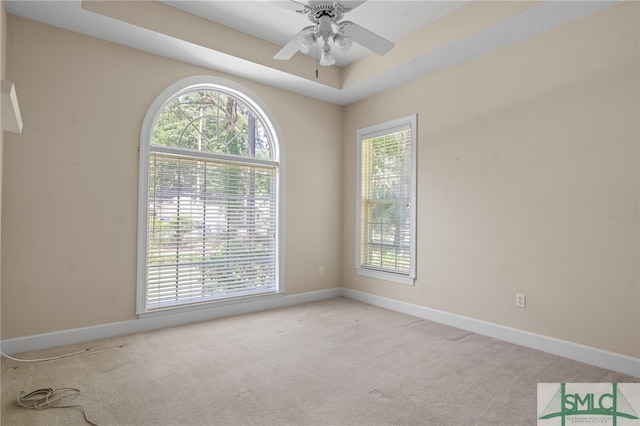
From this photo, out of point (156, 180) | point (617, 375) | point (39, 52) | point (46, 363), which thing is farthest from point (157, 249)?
point (617, 375)

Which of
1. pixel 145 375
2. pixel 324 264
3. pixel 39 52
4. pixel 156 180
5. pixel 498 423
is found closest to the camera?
pixel 498 423

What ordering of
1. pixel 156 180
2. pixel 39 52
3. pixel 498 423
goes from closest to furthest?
1. pixel 498 423
2. pixel 39 52
3. pixel 156 180

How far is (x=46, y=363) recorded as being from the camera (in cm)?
261

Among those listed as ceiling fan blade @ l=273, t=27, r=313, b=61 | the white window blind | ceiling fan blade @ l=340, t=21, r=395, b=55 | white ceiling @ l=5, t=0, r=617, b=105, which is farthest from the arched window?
ceiling fan blade @ l=340, t=21, r=395, b=55

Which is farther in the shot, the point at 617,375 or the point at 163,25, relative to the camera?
the point at 163,25

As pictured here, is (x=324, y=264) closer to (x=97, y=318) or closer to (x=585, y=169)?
(x=97, y=318)

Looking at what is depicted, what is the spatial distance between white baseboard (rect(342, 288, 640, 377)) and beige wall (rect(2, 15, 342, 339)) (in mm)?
2888

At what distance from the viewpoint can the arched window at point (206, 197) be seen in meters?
3.48

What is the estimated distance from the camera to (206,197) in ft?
12.5

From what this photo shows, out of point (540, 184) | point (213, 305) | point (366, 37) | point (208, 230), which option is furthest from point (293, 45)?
point (213, 305)

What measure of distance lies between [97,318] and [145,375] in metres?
1.06

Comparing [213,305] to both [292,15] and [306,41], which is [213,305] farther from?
[292,15]

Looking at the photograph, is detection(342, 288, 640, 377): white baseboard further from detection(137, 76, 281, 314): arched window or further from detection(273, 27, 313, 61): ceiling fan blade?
detection(273, 27, 313, 61): ceiling fan blade

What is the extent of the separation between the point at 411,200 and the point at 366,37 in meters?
2.04
